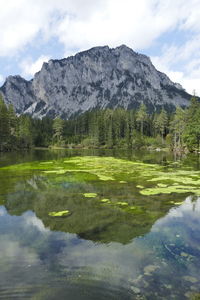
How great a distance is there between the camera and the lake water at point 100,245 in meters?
7.33

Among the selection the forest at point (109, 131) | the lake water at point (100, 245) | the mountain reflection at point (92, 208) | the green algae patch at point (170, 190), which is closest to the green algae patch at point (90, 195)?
the lake water at point (100, 245)

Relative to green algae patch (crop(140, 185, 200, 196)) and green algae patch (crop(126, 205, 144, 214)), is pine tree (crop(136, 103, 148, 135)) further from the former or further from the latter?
green algae patch (crop(126, 205, 144, 214))

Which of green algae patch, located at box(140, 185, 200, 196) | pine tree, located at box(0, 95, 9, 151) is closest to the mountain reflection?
green algae patch, located at box(140, 185, 200, 196)

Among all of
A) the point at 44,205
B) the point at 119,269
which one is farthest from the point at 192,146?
the point at 119,269

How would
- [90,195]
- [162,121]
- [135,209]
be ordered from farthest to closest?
[162,121] → [90,195] → [135,209]

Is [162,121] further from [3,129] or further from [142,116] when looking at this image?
[3,129]

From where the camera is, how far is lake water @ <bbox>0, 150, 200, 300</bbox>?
7332 millimetres

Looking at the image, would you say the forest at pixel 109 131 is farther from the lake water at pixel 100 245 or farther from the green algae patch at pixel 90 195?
the lake water at pixel 100 245

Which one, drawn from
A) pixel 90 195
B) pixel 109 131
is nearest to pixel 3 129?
pixel 109 131

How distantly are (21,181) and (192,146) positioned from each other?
211ft

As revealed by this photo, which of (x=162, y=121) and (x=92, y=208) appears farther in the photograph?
(x=162, y=121)

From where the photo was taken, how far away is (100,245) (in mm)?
10242

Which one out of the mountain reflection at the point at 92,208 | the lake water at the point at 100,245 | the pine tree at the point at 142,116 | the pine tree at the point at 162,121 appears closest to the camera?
the lake water at the point at 100,245

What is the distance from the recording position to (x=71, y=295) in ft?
22.9
